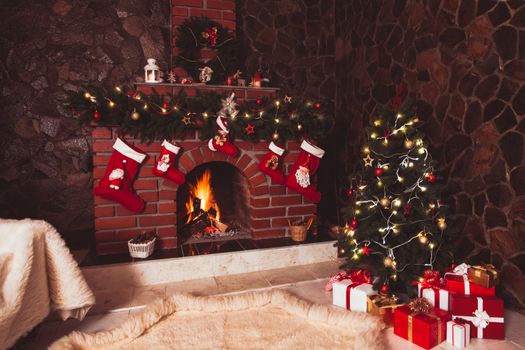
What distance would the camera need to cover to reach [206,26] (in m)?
3.36

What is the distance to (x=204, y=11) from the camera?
11.2 ft

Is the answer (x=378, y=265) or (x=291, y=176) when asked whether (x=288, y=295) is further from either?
(x=291, y=176)

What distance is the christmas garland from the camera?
2.62m

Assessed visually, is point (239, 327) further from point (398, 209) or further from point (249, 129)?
point (249, 129)

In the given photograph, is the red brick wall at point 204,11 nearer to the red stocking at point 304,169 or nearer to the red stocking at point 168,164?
the red stocking at point 168,164

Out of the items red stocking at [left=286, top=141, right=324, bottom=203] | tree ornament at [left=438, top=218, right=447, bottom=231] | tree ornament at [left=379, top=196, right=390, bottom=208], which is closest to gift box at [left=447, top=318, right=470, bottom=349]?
tree ornament at [left=438, top=218, right=447, bottom=231]

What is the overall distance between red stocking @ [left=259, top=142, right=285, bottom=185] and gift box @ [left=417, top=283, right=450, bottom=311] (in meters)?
1.45

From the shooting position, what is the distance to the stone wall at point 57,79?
3312mm

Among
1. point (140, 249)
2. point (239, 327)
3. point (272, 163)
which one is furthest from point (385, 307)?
point (140, 249)

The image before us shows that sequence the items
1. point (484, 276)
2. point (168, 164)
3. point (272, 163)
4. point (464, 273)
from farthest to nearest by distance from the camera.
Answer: point (272, 163) < point (168, 164) < point (464, 273) < point (484, 276)

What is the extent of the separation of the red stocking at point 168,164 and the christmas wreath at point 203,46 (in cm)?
90

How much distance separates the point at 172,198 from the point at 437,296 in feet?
6.72

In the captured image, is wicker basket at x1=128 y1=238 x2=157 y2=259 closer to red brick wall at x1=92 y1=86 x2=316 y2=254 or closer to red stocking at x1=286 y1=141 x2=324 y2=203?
red brick wall at x1=92 y1=86 x2=316 y2=254

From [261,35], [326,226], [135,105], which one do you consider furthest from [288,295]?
[261,35]
